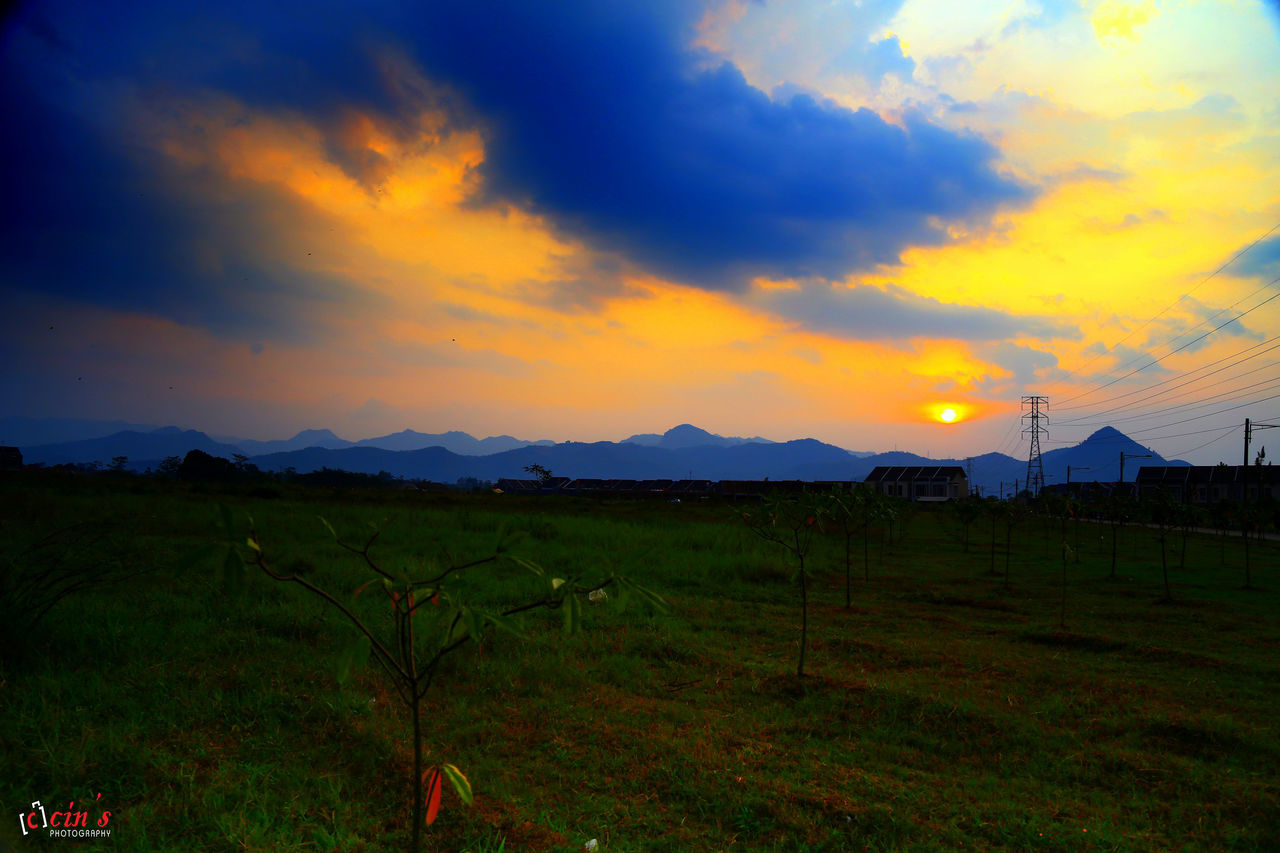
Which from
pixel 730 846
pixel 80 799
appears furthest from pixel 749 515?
pixel 80 799

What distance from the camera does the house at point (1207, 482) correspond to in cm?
5092

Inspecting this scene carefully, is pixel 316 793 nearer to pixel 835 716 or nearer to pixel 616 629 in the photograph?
pixel 835 716

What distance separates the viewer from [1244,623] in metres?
12.1

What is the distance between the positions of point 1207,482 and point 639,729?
73.7 metres

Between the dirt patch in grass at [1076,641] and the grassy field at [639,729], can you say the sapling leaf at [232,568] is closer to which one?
the grassy field at [639,729]

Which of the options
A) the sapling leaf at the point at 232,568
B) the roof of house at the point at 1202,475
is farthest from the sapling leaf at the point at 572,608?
the roof of house at the point at 1202,475

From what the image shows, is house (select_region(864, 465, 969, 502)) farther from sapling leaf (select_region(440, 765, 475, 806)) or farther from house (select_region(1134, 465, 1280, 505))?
sapling leaf (select_region(440, 765, 475, 806))

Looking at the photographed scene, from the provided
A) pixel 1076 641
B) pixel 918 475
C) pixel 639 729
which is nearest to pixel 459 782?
pixel 639 729

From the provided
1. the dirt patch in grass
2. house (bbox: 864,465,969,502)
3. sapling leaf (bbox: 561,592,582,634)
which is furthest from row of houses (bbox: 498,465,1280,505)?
sapling leaf (bbox: 561,592,582,634)

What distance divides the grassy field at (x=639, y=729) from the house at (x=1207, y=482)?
53524 millimetres

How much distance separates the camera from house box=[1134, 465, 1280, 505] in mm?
50922

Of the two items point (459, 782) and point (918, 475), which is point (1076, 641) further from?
point (918, 475)

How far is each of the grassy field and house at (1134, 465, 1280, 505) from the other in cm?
5352

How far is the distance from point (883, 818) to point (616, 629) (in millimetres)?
5380
